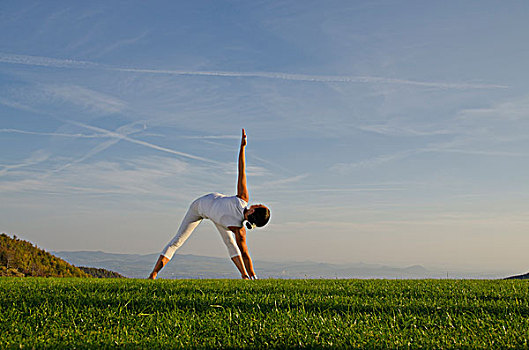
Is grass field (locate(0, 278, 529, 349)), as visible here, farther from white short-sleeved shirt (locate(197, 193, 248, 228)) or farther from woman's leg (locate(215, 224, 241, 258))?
woman's leg (locate(215, 224, 241, 258))

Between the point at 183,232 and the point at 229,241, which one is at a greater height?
the point at 183,232

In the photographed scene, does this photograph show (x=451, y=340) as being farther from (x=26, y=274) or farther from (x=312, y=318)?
(x=26, y=274)

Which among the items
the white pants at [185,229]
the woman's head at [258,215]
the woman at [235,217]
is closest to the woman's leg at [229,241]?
the woman at [235,217]

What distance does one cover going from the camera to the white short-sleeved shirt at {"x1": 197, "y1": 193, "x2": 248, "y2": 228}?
36.1 feet

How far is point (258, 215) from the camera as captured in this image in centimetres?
1074

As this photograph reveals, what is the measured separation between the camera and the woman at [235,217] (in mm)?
10875

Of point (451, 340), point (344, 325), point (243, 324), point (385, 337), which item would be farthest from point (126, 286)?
point (451, 340)

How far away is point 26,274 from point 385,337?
1463 centimetres

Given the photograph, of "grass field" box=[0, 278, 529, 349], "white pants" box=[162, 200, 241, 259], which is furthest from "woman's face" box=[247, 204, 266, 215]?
"grass field" box=[0, 278, 529, 349]

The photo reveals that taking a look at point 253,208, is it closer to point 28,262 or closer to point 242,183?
point 242,183

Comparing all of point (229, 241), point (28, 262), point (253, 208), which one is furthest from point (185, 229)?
point (28, 262)

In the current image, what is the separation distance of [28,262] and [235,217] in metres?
9.31

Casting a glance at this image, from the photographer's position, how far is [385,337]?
464 cm

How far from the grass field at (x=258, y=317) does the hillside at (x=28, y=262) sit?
9.49 m
